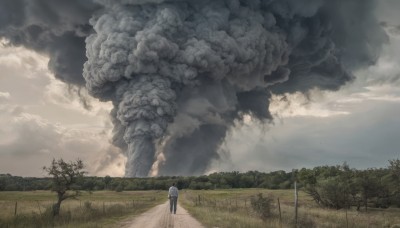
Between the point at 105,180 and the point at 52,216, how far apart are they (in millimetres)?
113993

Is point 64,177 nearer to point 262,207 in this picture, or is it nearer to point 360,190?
point 262,207

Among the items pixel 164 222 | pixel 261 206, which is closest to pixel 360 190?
pixel 261 206

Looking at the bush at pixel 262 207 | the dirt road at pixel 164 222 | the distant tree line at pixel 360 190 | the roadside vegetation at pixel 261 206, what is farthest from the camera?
the distant tree line at pixel 360 190

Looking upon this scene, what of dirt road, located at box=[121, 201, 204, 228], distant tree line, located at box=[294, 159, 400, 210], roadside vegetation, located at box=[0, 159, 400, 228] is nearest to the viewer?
dirt road, located at box=[121, 201, 204, 228]

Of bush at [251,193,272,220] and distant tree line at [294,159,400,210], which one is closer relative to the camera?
bush at [251,193,272,220]

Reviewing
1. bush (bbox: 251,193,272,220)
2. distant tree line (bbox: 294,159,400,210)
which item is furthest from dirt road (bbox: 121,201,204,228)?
distant tree line (bbox: 294,159,400,210)

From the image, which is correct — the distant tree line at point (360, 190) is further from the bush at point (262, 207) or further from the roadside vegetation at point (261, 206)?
the bush at point (262, 207)

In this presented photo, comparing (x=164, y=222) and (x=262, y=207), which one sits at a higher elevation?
(x=262, y=207)

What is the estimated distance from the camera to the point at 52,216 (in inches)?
914

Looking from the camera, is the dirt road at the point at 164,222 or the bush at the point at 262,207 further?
the bush at the point at 262,207

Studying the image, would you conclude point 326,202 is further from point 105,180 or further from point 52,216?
point 105,180

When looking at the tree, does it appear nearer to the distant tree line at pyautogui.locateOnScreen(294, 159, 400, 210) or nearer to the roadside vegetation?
the roadside vegetation

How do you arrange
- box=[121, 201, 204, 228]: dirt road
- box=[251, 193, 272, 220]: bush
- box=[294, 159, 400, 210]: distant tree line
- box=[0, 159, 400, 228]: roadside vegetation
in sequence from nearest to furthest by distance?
1. box=[121, 201, 204, 228]: dirt road
2. box=[0, 159, 400, 228]: roadside vegetation
3. box=[251, 193, 272, 220]: bush
4. box=[294, 159, 400, 210]: distant tree line

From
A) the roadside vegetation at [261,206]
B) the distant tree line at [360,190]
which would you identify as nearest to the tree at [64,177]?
the roadside vegetation at [261,206]
